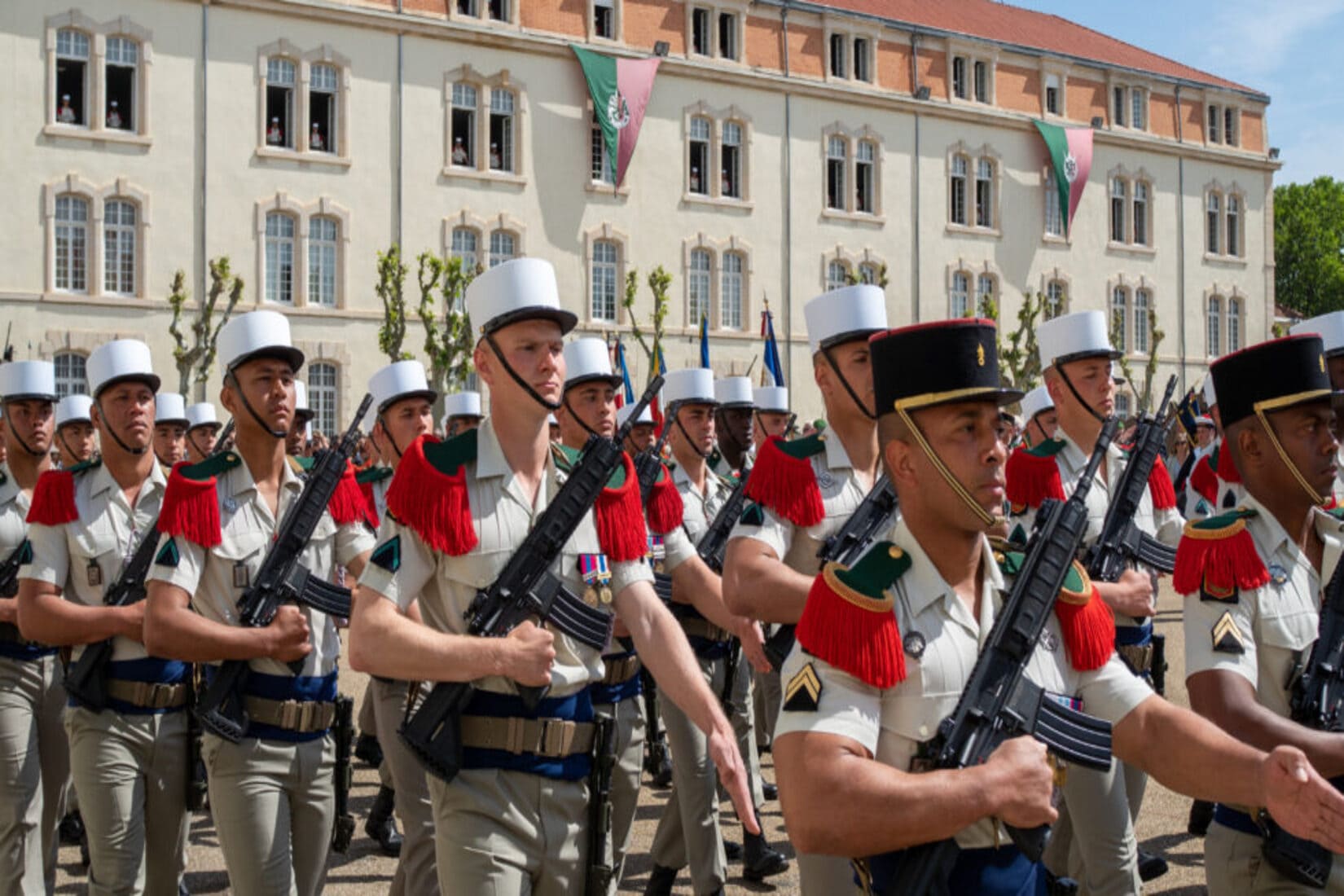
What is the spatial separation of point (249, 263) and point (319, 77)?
523cm

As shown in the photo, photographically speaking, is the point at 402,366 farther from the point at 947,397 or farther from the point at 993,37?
the point at 993,37

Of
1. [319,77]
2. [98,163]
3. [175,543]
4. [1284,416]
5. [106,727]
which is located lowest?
[106,727]

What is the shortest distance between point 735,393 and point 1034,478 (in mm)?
4908

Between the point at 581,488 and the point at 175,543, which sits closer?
the point at 581,488

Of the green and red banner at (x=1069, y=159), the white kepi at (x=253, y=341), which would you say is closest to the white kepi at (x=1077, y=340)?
the white kepi at (x=253, y=341)

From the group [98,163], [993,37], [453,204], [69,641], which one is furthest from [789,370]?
[69,641]

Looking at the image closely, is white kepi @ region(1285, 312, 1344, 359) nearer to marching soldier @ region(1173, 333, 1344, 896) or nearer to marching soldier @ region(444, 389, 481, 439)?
marching soldier @ region(1173, 333, 1344, 896)

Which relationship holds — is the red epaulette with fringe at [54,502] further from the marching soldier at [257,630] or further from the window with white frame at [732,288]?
the window with white frame at [732,288]

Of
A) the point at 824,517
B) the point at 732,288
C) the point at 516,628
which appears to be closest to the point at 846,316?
the point at 824,517

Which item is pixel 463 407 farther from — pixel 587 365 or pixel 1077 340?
pixel 1077 340

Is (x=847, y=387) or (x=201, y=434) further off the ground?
(x=847, y=387)

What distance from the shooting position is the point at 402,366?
943 cm

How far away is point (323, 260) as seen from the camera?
37.4m

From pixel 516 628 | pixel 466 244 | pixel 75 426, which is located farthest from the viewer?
pixel 466 244
